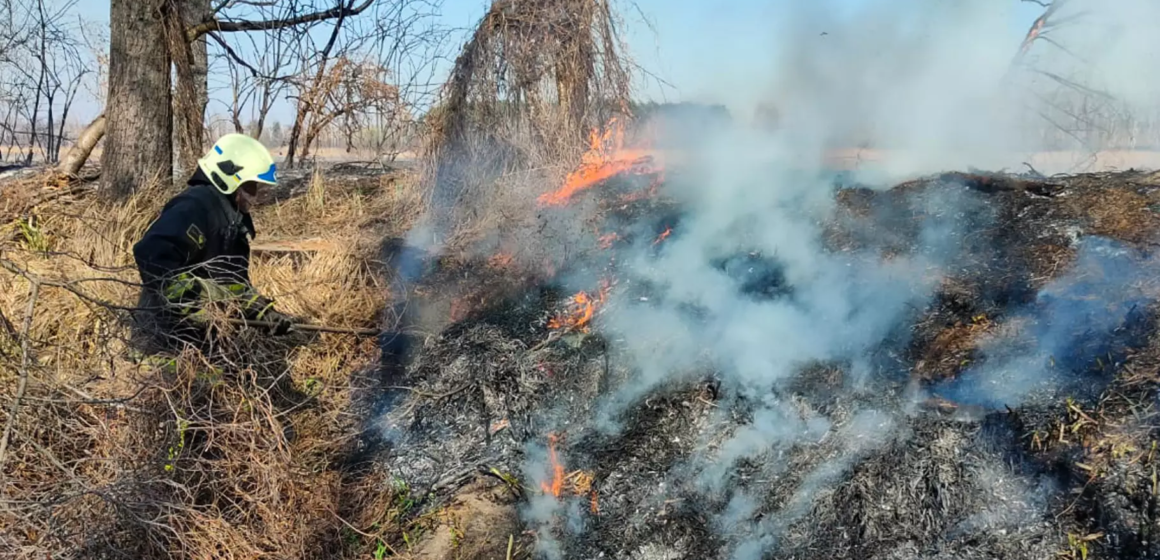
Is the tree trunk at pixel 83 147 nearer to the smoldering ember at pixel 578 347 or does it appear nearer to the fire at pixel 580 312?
the smoldering ember at pixel 578 347

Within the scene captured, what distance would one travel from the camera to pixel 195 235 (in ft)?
13.5

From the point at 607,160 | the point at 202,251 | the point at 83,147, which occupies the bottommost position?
the point at 202,251

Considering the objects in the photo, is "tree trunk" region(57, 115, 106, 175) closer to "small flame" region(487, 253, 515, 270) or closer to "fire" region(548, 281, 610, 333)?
"small flame" region(487, 253, 515, 270)

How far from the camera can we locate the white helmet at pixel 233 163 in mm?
4375

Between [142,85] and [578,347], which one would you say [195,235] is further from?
[142,85]

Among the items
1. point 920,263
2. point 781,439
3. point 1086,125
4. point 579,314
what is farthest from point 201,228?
point 1086,125

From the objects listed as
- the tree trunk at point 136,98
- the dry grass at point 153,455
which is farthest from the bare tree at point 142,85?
the dry grass at point 153,455

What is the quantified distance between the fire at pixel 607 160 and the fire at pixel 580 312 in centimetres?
172

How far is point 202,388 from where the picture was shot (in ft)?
13.1

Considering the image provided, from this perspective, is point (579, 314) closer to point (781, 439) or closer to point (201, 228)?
point (781, 439)

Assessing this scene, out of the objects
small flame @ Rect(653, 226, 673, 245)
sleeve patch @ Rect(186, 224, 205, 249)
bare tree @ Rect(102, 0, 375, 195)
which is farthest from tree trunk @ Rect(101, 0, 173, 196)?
small flame @ Rect(653, 226, 673, 245)

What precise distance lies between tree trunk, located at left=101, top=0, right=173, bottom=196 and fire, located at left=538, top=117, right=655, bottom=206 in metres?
4.37

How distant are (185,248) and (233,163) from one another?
0.59 meters

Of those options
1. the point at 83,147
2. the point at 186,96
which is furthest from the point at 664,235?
the point at 83,147
